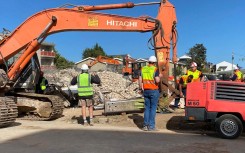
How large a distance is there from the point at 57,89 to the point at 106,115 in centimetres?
364

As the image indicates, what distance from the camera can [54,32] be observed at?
12.2 meters

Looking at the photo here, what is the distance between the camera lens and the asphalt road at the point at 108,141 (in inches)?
295

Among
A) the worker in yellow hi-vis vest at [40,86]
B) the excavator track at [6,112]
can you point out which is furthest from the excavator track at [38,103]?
the excavator track at [6,112]

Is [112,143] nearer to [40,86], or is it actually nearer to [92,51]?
[40,86]

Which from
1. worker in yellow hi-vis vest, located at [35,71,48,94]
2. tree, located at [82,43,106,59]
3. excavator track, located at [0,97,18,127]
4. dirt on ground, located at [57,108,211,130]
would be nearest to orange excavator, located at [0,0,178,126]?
excavator track, located at [0,97,18,127]

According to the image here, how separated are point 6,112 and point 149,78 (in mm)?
3928

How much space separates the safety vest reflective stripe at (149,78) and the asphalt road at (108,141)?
3.85 feet

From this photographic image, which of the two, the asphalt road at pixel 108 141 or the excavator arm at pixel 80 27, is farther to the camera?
the excavator arm at pixel 80 27

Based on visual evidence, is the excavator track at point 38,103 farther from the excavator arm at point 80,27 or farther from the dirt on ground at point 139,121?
the excavator arm at point 80,27

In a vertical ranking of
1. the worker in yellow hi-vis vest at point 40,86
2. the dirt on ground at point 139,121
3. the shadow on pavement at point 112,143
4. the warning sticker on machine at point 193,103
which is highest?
the worker in yellow hi-vis vest at point 40,86

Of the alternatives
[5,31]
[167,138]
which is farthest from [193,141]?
[5,31]

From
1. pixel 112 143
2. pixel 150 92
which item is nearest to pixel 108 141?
pixel 112 143

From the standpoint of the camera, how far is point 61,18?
1212cm

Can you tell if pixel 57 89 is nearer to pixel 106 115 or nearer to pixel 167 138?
pixel 106 115
